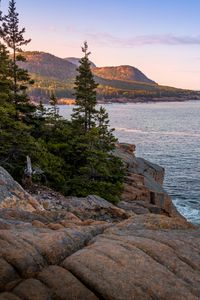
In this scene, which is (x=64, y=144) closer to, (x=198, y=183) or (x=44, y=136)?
(x=44, y=136)

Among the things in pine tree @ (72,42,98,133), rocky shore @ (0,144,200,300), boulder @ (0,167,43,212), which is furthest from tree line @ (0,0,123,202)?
rocky shore @ (0,144,200,300)

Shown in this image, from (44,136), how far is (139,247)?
29.8 meters

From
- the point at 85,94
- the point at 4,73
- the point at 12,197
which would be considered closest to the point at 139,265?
the point at 12,197

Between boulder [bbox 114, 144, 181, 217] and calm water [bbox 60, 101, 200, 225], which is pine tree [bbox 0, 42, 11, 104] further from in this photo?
calm water [bbox 60, 101, 200, 225]

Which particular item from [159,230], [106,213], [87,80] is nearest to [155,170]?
[87,80]

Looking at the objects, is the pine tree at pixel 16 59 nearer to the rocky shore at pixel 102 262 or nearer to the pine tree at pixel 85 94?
the pine tree at pixel 85 94

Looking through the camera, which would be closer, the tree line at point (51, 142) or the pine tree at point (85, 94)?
the tree line at point (51, 142)

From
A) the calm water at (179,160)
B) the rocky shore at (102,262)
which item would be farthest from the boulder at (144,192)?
the rocky shore at (102,262)

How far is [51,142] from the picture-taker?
116 feet

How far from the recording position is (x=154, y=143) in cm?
8531

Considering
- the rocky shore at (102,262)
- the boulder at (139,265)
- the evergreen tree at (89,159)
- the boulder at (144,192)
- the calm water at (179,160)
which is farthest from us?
the calm water at (179,160)

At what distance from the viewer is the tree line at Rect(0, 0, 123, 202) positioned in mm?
26922

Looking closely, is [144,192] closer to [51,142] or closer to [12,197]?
[51,142]

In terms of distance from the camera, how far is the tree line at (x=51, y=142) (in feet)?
88.3
